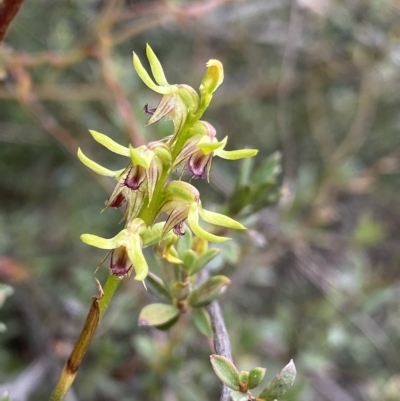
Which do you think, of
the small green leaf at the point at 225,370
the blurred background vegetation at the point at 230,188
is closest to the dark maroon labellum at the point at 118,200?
the small green leaf at the point at 225,370

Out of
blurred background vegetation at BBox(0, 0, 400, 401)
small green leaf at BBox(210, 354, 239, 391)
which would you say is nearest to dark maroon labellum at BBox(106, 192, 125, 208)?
small green leaf at BBox(210, 354, 239, 391)

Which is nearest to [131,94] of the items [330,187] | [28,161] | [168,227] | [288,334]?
[28,161]

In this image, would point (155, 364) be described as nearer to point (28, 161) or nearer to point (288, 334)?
point (288, 334)

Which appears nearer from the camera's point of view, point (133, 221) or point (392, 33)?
point (133, 221)

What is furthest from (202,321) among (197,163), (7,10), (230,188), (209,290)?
(230,188)

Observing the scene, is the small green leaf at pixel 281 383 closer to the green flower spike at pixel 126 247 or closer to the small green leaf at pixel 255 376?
the small green leaf at pixel 255 376
